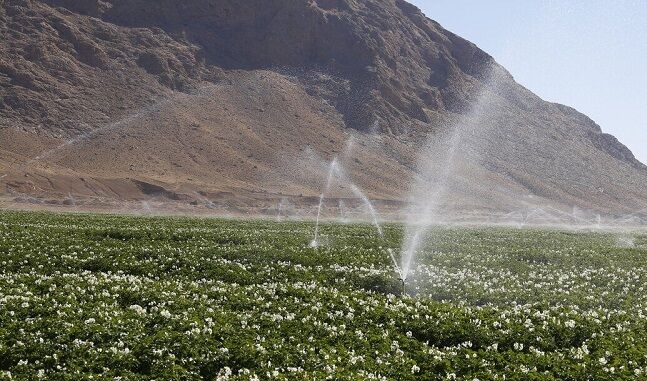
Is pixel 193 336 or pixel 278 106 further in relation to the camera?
pixel 278 106

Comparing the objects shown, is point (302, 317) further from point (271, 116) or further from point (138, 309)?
point (271, 116)

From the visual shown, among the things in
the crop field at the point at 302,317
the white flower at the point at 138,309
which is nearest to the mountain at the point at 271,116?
the crop field at the point at 302,317

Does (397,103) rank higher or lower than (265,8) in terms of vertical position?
lower

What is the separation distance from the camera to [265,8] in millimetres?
137250

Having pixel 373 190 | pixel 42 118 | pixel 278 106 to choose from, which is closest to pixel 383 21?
pixel 278 106

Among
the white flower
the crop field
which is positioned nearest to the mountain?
the crop field

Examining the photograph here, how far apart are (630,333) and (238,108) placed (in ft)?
345

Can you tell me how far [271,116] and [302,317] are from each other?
10223 cm

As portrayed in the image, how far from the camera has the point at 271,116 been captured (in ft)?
370

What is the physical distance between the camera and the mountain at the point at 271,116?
84625mm

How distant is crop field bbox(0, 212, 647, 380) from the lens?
32.1ft

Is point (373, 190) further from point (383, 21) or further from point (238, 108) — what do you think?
point (383, 21)

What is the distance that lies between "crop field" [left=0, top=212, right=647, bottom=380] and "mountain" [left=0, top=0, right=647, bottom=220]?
174 feet

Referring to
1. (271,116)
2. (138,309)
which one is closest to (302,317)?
(138,309)
